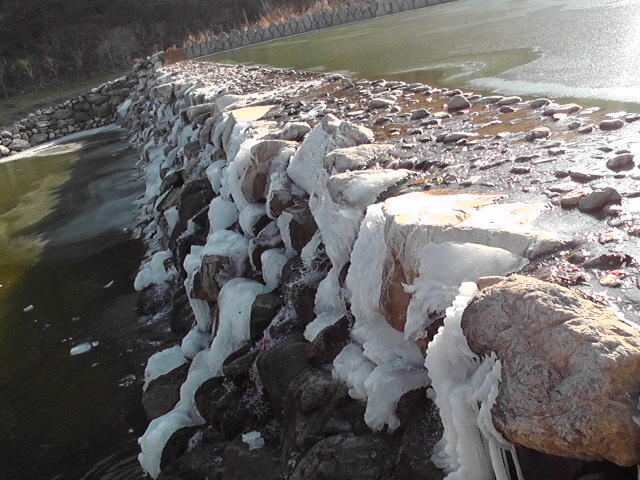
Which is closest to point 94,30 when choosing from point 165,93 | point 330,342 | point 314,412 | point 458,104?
point 165,93

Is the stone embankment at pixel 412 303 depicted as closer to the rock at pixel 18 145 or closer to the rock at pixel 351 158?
the rock at pixel 351 158

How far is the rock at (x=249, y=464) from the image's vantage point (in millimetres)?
3062

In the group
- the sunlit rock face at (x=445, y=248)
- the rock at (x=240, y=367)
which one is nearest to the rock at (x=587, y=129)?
the sunlit rock face at (x=445, y=248)

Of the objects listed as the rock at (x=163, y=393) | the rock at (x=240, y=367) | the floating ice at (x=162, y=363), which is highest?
the rock at (x=240, y=367)

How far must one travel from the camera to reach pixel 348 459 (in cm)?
253

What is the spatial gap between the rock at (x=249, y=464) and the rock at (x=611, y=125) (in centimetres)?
251

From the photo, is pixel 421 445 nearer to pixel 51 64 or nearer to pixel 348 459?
pixel 348 459

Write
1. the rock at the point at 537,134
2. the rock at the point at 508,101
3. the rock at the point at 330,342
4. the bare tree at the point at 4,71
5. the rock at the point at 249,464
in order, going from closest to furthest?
the rock at the point at 249,464 → the rock at the point at 330,342 → the rock at the point at 537,134 → the rock at the point at 508,101 → the bare tree at the point at 4,71

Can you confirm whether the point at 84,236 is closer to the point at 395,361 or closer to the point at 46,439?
the point at 46,439

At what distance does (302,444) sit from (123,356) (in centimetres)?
314

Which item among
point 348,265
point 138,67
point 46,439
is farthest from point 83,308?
point 138,67

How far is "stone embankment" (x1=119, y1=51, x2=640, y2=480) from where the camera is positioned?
5.59 ft

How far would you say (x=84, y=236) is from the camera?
9.20 m

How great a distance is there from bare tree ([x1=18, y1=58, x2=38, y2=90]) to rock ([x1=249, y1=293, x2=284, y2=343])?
26.5m
